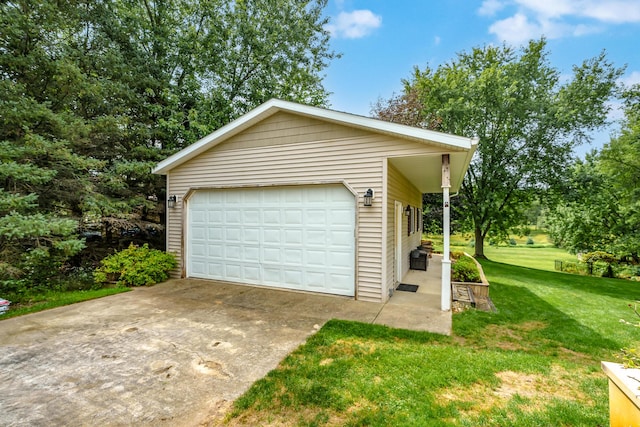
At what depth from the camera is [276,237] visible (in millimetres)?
6695

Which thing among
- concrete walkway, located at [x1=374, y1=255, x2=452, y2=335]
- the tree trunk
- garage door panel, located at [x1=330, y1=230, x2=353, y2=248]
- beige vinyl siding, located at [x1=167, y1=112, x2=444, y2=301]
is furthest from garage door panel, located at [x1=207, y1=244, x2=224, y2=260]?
the tree trunk

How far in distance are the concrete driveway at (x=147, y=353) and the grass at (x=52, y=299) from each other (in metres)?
0.31

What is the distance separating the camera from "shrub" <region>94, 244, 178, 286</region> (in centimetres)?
690

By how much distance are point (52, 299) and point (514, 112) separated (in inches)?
713

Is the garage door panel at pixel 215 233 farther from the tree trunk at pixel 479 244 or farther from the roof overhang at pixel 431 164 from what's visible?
the tree trunk at pixel 479 244

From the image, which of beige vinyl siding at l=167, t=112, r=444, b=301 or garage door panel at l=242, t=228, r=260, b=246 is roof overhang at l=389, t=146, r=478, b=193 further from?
garage door panel at l=242, t=228, r=260, b=246

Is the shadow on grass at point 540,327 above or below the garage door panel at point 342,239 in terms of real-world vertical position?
below

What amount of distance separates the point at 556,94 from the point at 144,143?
18.3m

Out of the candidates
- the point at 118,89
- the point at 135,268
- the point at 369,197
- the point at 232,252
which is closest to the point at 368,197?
the point at 369,197

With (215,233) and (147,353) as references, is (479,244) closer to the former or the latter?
(215,233)

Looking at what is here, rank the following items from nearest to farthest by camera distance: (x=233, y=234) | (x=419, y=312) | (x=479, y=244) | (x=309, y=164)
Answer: (x=419, y=312), (x=309, y=164), (x=233, y=234), (x=479, y=244)

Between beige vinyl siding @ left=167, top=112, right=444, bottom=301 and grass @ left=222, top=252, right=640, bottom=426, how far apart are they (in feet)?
5.50

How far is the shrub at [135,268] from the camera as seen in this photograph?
6902 mm

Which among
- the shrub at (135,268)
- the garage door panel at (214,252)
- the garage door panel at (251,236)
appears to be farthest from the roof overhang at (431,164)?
the shrub at (135,268)
